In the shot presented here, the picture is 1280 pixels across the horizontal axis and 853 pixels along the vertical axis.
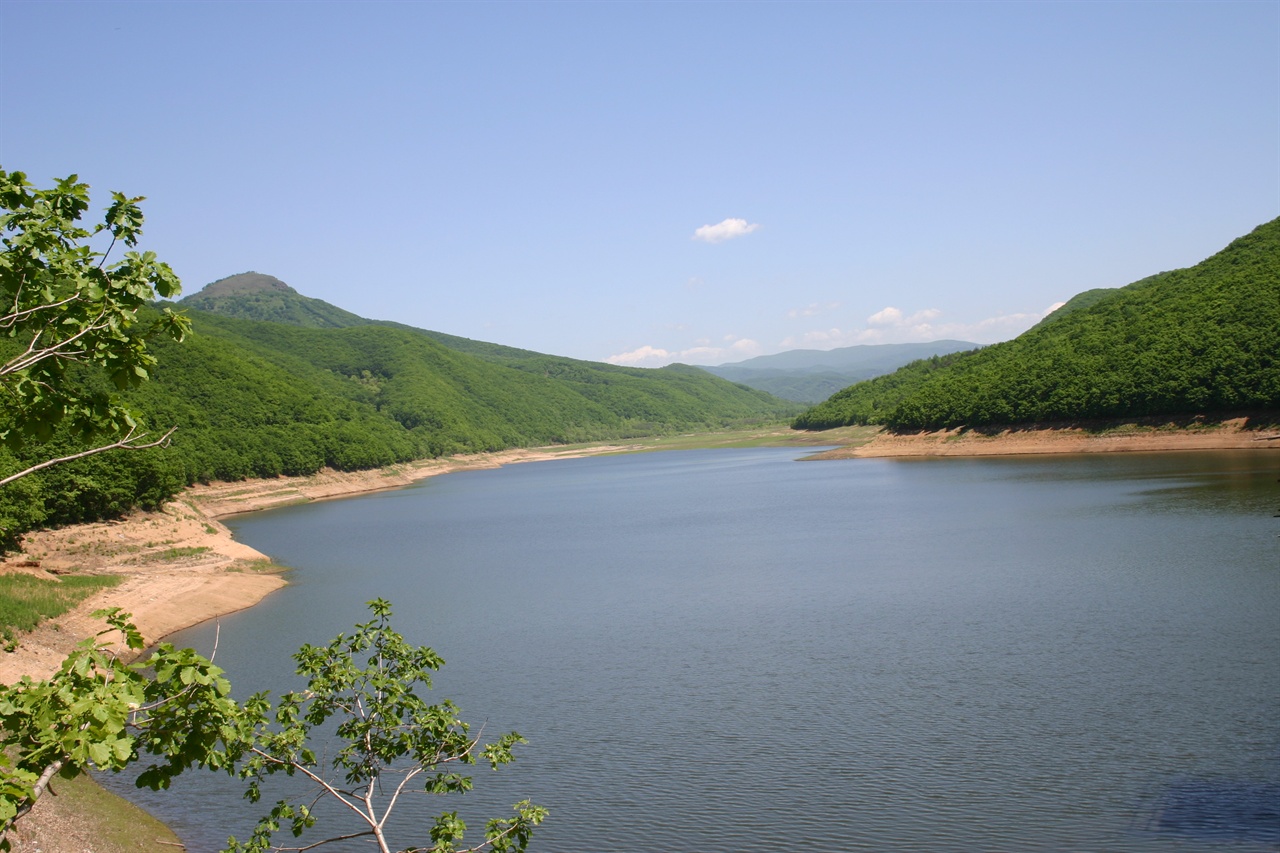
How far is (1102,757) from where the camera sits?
13781mm

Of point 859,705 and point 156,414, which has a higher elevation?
point 156,414

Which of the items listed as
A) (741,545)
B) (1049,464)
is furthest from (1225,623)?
(1049,464)

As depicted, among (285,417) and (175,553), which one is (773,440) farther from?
(175,553)

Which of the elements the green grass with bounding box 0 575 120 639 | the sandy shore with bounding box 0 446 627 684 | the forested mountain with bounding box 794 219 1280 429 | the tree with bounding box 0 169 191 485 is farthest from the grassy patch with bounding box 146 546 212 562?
the forested mountain with bounding box 794 219 1280 429

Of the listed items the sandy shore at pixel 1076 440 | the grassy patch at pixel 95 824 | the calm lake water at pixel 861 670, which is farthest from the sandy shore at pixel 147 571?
the sandy shore at pixel 1076 440

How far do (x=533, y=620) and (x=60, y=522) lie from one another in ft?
69.1

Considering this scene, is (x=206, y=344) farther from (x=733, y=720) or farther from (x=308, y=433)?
(x=733, y=720)

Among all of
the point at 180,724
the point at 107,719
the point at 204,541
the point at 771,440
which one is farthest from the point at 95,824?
the point at 771,440

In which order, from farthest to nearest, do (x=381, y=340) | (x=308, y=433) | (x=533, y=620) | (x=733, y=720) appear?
(x=381, y=340) → (x=308, y=433) → (x=533, y=620) → (x=733, y=720)

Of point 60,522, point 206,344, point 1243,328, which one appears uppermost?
point 206,344

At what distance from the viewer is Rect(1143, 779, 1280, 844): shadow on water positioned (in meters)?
11.2

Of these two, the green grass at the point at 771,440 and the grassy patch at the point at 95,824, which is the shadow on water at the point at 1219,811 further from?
the green grass at the point at 771,440

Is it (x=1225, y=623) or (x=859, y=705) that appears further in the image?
(x=1225, y=623)

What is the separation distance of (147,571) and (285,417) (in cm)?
5933
